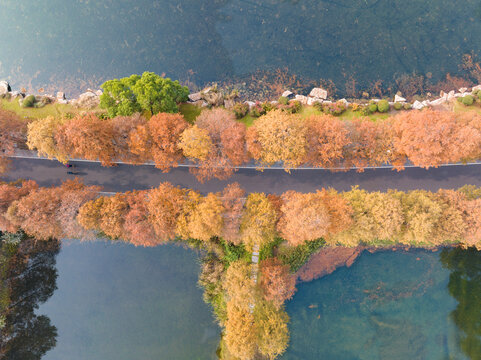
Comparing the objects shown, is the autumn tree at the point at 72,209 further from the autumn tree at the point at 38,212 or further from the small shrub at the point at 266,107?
the small shrub at the point at 266,107

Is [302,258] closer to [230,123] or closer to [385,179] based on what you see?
[385,179]

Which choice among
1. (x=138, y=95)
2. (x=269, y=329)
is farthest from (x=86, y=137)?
(x=269, y=329)

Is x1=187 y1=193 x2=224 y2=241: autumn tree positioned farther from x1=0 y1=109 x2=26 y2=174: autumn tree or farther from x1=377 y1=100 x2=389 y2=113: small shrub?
x1=377 y1=100 x2=389 y2=113: small shrub

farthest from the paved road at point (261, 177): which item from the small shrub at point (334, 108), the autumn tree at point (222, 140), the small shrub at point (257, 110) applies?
the small shrub at point (334, 108)

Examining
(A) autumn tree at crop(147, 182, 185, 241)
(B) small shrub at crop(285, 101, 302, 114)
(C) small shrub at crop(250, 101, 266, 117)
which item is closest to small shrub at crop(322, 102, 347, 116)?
(B) small shrub at crop(285, 101, 302, 114)

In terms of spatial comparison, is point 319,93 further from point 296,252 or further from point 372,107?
point 296,252
